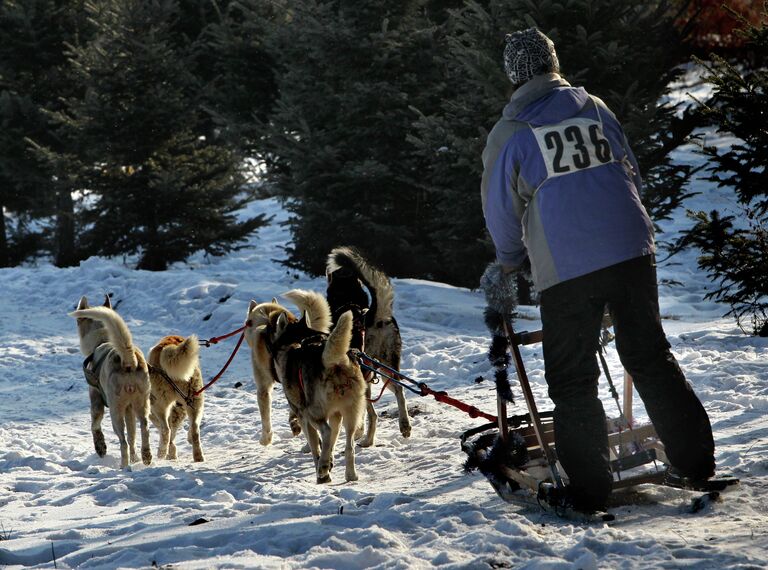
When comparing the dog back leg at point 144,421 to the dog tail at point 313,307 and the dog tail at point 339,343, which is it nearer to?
the dog tail at point 313,307

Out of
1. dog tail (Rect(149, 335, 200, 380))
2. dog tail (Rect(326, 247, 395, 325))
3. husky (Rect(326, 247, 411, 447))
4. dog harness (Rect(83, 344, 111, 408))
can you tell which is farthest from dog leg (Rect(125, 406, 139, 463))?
dog tail (Rect(326, 247, 395, 325))

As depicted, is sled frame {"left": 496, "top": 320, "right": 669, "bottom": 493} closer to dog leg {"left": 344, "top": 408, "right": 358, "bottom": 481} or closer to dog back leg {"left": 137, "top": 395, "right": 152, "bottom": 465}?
dog leg {"left": 344, "top": 408, "right": 358, "bottom": 481}

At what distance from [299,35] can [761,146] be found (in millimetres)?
9687

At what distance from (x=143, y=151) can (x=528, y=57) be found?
1636cm

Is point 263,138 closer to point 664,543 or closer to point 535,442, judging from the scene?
point 535,442

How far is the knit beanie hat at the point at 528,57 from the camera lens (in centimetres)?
437

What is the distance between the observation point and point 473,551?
148 inches

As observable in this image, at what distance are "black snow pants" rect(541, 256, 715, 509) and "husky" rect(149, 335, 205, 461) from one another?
4.50 m

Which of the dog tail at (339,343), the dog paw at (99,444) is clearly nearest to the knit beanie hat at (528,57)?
the dog tail at (339,343)

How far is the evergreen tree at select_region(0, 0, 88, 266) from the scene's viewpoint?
2216 cm

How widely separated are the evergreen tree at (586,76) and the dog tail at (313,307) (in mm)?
5640

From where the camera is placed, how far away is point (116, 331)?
727 cm

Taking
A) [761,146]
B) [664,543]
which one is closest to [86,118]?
[761,146]

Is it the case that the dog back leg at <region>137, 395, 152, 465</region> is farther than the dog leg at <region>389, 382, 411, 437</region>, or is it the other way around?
the dog leg at <region>389, 382, 411, 437</region>
